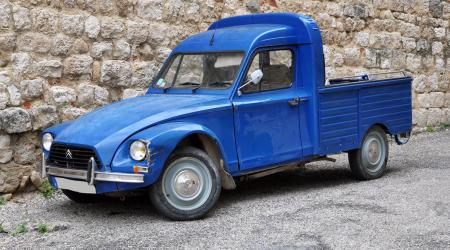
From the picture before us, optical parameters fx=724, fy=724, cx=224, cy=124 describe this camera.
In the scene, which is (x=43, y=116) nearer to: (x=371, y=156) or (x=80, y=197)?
(x=80, y=197)

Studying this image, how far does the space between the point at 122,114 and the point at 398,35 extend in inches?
287

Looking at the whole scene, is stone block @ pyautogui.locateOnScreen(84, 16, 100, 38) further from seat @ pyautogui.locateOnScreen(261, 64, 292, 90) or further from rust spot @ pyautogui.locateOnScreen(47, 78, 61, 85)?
seat @ pyautogui.locateOnScreen(261, 64, 292, 90)

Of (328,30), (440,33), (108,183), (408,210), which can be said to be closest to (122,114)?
(108,183)

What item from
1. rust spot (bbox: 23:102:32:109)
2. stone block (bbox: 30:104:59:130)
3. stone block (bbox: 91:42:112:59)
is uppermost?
stone block (bbox: 91:42:112:59)

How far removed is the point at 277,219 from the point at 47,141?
90.3 inches

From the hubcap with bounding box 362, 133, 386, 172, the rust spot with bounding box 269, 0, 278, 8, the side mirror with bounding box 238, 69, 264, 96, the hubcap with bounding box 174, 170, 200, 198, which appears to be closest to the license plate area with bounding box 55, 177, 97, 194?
the hubcap with bounding box 174, 170, 200, 198

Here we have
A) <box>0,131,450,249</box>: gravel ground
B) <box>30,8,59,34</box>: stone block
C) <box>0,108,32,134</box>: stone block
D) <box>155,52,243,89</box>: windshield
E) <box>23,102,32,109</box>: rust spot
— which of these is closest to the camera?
<box>0,131,450,249</box>: gravel ground

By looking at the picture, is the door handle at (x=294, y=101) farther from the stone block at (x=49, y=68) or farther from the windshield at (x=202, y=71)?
the stone block at (x=49, y=68)

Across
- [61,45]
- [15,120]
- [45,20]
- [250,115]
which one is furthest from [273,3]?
[15,120]

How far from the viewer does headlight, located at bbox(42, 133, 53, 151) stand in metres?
6.76

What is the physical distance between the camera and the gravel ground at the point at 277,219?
5.51 m

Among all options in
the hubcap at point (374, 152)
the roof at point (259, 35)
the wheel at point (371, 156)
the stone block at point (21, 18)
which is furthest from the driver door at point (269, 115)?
the stone block at point (21, 18)

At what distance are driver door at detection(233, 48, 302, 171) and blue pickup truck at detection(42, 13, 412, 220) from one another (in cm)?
1

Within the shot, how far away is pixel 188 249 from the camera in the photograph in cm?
530
